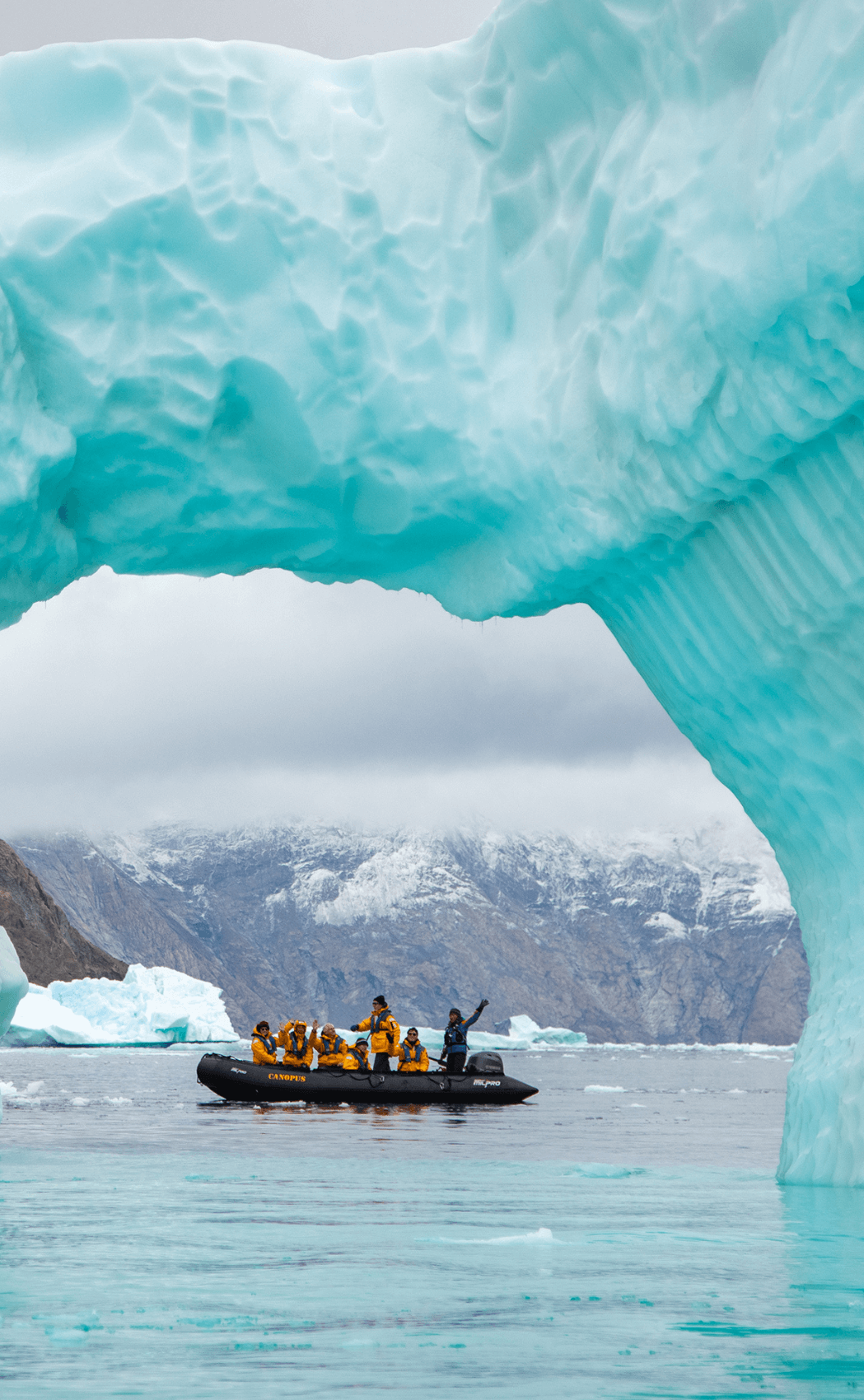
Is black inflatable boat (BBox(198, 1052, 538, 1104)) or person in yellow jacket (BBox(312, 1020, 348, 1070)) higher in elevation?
person in yellow jacket (BBox(312, 1020, 348, 1070))

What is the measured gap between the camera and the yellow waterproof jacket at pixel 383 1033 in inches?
848

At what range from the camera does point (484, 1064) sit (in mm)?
22953

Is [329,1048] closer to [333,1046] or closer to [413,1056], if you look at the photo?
[333,1046]

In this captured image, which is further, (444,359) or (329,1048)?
(329,1048)

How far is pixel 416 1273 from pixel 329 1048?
1612cm

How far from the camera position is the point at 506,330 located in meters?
10.7

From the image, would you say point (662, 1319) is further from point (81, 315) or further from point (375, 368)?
point (81, 315)

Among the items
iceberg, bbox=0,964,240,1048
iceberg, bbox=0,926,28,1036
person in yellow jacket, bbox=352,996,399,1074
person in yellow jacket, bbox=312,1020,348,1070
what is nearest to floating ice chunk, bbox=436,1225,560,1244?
iceberg, bbox=0,926,28,1036

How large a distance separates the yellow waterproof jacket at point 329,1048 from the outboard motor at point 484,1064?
219cm

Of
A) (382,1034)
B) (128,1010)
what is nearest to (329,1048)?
(382,1034)

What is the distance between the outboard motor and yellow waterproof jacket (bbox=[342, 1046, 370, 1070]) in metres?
1.75

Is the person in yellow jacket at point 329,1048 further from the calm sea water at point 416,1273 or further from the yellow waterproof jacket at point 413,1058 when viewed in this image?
the calm sea water at point 416,1273

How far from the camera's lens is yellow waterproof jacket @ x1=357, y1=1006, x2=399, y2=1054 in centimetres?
2155

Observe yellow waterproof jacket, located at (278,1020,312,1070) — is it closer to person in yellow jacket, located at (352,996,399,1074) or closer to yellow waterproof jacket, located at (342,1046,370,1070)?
yellow waterproof jacket, located at (342,1046,370,1070)
